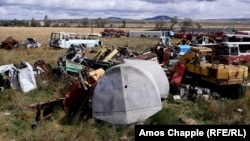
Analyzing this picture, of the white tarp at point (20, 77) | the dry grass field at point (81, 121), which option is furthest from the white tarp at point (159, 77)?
the white tarp at point (20, 77)

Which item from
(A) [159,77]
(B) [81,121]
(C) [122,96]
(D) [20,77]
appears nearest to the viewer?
(C) [122,96]

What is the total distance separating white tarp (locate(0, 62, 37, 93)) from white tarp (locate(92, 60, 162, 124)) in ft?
15.4

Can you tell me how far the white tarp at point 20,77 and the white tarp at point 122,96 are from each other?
15.4 ft

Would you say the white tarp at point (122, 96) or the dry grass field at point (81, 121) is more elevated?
the white tarp at point (122, 96)

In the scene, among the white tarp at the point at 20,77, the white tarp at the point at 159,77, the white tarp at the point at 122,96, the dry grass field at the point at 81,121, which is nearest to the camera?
the dry grass field at the point at 81,121

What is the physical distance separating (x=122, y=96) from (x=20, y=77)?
17.7 feet

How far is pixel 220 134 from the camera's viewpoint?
714 centimetres

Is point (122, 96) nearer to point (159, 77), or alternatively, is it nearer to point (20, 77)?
point (159, 77)

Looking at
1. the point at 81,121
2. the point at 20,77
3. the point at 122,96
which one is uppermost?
the point at 122,96

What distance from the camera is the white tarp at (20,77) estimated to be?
43.0ft

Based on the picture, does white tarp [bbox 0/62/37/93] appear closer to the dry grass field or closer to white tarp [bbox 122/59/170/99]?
the dry grass field

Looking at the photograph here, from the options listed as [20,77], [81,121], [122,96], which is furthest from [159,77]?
[20,77]

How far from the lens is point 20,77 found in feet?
43.0

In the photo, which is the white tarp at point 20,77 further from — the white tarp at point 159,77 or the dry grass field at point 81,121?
the white tarp at point 159,77
